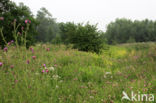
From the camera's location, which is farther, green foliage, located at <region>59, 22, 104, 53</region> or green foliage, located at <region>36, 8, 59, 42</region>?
green foliage, located at <region>36, 8, 59, 42</region>

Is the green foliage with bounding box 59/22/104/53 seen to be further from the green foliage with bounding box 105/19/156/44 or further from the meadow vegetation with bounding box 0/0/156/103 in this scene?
the green foliage with bounding box 105/19/156/44

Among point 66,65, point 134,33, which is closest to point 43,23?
point 134,33

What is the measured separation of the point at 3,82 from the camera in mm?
2688

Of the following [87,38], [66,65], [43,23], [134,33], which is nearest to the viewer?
[66,65]

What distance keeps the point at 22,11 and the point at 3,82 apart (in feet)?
38.0

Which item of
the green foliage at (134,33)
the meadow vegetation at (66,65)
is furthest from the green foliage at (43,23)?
the meadow vegetation at (66,65)

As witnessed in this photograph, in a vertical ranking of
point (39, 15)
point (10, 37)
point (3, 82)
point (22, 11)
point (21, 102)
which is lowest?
point (21, 102)

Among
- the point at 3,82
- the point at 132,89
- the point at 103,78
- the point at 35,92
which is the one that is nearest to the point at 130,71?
the point at 103,78

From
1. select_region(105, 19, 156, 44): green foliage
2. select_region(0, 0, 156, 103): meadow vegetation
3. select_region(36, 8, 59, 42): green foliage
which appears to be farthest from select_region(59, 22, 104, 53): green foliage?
select_region(36, 8, 59, 42): green foliage

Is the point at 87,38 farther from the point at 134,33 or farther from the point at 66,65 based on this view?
the point at 134,33

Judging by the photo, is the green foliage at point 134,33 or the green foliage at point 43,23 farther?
the green foliage at point 43,23

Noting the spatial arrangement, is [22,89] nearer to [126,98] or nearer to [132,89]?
[126,98]

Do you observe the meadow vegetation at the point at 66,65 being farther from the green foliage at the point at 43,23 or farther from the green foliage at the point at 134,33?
the green foliage at the point at 43,23

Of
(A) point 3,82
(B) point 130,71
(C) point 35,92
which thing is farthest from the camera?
(B) point 130,71
